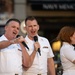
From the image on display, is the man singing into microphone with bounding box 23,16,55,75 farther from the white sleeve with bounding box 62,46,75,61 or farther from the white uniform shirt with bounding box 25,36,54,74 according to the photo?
the white sleeve with bounding box 62,46,75,61

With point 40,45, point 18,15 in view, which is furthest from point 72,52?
point 18,15

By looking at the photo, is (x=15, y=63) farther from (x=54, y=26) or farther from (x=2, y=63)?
(x=54, y=26)

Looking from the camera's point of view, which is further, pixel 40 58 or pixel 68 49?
pixel 40 58

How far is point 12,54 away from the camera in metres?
6.03

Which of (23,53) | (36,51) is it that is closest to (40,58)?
(36,51)

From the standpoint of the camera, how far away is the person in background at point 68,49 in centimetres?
608

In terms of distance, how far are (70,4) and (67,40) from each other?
1122cm

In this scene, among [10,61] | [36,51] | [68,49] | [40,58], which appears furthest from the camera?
[40,58]

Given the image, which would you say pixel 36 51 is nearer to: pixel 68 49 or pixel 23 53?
pixel 23 53

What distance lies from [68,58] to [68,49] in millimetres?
144

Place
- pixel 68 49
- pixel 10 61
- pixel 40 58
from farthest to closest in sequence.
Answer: pixel 40 58
pixel 68 49
pixel 10 61

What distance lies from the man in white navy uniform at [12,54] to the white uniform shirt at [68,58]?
1.92 ft

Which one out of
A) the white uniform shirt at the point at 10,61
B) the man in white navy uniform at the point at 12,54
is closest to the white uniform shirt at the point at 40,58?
the man in white navy uniform at the point at 12,54

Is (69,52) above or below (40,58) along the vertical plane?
above
